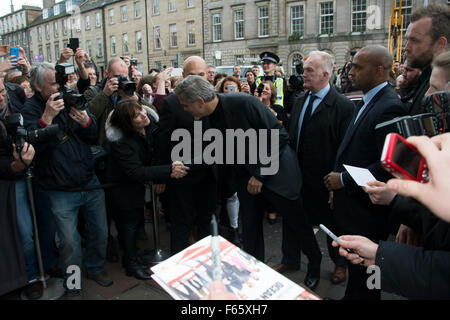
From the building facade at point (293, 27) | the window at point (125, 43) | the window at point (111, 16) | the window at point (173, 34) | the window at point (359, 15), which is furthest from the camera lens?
the window at point (111, 16)

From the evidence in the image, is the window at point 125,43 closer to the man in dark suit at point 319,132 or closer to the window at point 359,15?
the window at point 359,15

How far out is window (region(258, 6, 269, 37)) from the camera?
2830cm

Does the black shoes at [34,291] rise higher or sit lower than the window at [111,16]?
lower

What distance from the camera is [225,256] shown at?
125 centimetres

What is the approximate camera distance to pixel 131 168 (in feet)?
9.71

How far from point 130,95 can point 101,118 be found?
0.44 metres

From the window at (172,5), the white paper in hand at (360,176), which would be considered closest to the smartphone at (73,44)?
the white paper in hand at (360,176)

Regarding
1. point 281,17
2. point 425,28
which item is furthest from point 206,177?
point 281,17

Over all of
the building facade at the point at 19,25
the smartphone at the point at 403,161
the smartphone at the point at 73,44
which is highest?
the building facade at the point at 19,25

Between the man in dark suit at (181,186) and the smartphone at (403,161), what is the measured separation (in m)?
2.14

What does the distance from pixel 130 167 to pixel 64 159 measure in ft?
1.74

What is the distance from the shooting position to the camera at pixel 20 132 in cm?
243
